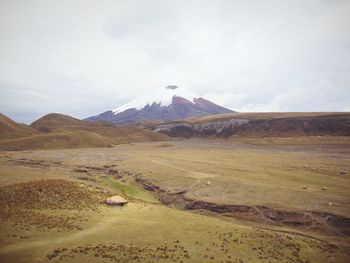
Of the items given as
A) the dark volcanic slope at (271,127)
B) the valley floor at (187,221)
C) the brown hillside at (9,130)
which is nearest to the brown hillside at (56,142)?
the brown hillside at (9,130)

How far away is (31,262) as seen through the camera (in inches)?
752

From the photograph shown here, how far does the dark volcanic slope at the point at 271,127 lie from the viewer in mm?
133750

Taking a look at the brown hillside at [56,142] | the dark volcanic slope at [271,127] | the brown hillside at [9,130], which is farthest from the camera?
the dark volcanic slope at [271,127]

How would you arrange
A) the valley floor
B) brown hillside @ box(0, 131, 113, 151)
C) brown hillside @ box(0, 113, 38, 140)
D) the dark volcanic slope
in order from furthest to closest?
the dark volcanic slope, brown hillside @ box(0, 113, 38, 140), brown hillside @ box(0, 131, 113, 151), the valley floor

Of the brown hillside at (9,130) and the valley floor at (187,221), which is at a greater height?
the brown hillside at (9,130)

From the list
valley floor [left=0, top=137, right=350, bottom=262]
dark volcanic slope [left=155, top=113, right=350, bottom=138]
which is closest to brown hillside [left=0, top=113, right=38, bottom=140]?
dark volcanic slope [left=155, top=113, right=350, bottom=138]

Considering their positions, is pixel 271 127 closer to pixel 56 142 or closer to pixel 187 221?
pixel 56 142

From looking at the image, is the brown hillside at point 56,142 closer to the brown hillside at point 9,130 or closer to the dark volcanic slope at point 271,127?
the brown hillside at point 9,130

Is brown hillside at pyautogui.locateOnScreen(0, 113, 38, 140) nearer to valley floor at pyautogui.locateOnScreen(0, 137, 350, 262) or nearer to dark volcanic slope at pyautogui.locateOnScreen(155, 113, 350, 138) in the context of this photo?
dark volcanic slope at pyautogui.locateOnScreen(155, 113, 350, 138)

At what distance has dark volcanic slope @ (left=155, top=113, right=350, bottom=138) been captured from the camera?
133750 millimetres

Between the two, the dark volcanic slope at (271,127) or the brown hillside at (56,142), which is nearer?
the brown hillside at (56,142)

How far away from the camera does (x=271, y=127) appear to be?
15300 centimetres

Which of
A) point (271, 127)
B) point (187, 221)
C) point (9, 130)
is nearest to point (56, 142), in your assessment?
point (9, 130)

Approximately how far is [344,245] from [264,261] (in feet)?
27.2
